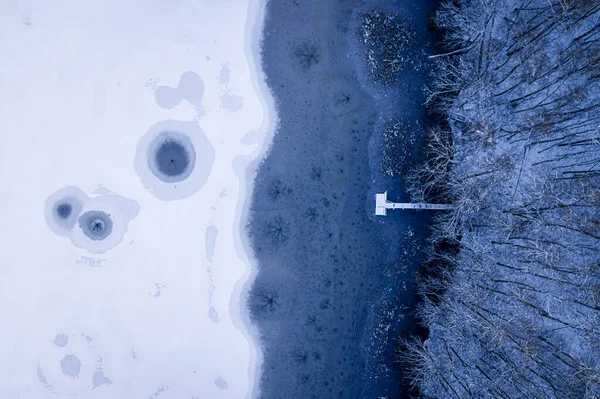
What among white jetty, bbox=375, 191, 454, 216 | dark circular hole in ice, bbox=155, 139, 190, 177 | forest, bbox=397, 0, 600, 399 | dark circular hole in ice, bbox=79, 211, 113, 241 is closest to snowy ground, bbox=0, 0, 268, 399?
dark circular hole in ice, bbox=79, 211, 113, 241

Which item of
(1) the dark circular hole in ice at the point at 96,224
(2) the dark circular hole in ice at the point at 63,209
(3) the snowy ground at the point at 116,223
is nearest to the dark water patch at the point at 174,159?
(3) the snowy ground at the point at 116,223

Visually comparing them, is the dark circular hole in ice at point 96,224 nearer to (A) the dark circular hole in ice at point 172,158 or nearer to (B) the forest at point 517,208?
(A) the dark circular hole in ice at point 172,158

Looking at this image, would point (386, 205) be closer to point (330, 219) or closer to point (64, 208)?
point (330, 219)

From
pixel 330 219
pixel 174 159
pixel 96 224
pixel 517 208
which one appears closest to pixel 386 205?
pixel 330 219

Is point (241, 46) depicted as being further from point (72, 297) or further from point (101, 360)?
point (101, 360)

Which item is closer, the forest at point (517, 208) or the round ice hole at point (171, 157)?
the forest at point (517, 208)

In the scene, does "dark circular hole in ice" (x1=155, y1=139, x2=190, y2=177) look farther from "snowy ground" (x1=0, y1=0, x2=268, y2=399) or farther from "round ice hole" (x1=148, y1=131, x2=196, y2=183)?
"snowy ground" (x1=0, y1=0, x2=268, y2=399)

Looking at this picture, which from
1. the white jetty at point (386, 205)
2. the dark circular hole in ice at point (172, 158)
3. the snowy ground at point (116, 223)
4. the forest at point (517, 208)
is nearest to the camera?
the forest at point (517, 208)
